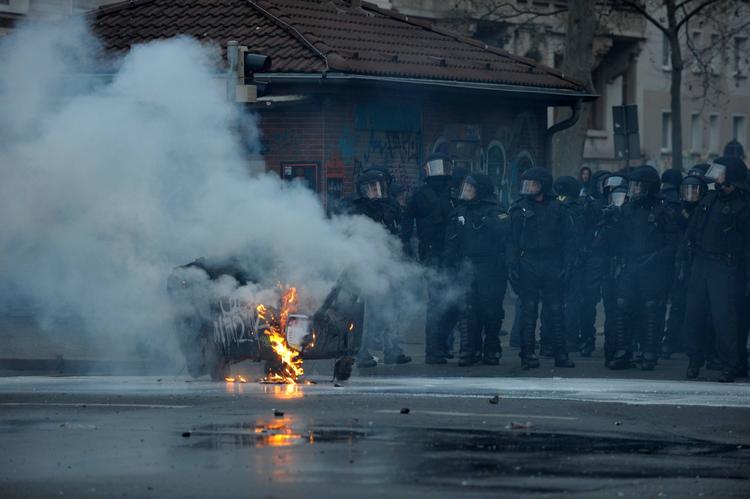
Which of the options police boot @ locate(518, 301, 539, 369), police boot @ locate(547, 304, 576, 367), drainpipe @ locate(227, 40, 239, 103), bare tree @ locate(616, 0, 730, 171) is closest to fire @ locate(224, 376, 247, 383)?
police boot @ locate(518, 301, 539, 369)

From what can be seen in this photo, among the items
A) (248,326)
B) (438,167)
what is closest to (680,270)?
(438,167)

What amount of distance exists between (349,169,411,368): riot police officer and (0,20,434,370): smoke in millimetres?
472

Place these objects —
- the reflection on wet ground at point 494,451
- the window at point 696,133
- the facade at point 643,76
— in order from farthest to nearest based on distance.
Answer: the window at point 696,133 → the facade at point 643,76 → the reflection on wet ground at point 494,451

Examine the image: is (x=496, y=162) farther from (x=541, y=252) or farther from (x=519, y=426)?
(x=519, y=426)

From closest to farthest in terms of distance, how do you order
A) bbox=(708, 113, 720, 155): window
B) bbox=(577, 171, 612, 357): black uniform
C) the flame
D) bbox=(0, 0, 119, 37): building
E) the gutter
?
the flame
bbox=(577, 171, 612, 357): black uniform
the gutter
bbox=(0, 0, 119, 37): building
bbox=(708, 113, 720, 155): window

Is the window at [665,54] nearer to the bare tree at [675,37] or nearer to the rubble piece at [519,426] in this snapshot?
the bare tree at [675,37]

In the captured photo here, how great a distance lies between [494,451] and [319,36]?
14373 millimetres

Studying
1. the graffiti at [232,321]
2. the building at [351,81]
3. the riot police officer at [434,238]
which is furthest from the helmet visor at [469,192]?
the building at [351,81]

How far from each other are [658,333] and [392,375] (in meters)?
2.82

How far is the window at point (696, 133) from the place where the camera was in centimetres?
5762

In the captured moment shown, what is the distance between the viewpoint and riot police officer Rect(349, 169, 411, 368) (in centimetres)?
1758

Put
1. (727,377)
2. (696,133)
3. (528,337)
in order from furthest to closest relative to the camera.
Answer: (696,133) < (528,337) < (727,377)

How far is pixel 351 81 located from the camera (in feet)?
77.2

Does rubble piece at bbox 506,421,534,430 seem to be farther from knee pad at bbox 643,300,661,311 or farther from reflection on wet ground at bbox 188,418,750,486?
Result: knee pad at bbox 643,300,661,311
